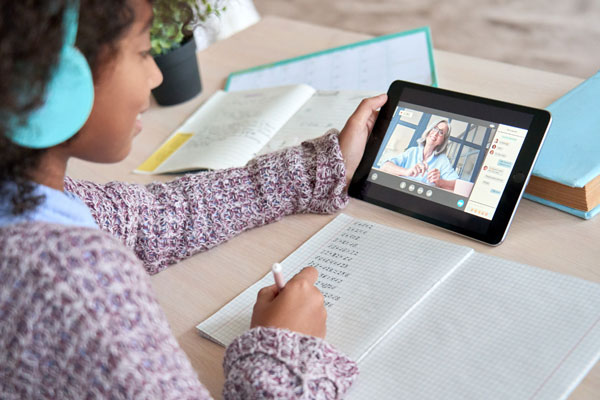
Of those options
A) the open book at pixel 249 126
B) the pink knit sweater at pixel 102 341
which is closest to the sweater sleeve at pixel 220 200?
the open book at pixel 249 126

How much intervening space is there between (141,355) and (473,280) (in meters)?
0.37

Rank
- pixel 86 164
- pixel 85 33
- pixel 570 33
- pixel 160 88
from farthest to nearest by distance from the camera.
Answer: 1. pixel 570 33
2. pixel 160 88
3. pixel 86 164
4. pixel 85 33

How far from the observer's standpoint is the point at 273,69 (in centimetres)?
127

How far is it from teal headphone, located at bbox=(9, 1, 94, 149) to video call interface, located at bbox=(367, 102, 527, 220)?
1.42ft

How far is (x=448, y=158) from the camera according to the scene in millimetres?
764

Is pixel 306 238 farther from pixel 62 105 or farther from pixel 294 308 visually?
pixel 62 105

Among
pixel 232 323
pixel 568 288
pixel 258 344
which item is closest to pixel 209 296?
pixel 232 323

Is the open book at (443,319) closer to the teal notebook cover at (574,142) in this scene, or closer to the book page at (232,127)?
the teal notebook cover at (574,142)

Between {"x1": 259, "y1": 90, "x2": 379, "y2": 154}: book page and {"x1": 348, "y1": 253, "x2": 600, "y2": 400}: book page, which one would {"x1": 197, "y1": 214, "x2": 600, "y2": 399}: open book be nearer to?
{"x1": 348, "y1": 253, "x2": 600, "y2": 400}: book page

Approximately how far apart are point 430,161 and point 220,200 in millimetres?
295

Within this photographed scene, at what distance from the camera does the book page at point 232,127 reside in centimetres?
100

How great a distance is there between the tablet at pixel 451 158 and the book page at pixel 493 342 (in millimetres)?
91

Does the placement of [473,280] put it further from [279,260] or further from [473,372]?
[279,260]

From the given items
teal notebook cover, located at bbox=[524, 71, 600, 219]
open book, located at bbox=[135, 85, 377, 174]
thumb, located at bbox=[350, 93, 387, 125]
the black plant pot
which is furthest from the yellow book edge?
teal notebook cover, located at bbox=[524, 71, 600, 219]
